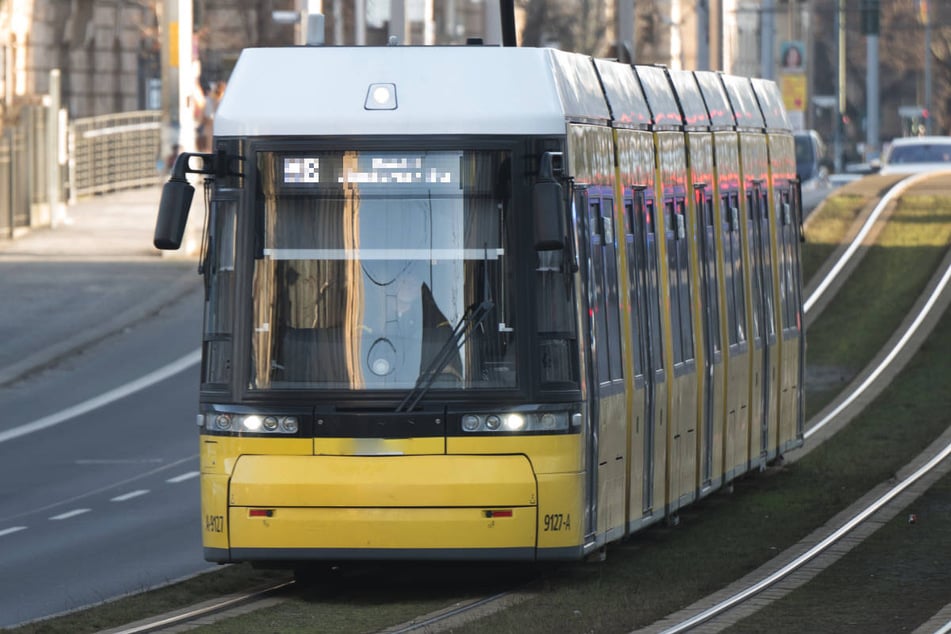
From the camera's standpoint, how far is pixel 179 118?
35406 mm

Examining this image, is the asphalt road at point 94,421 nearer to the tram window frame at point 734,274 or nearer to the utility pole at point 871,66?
the tram window frame at point 734,274

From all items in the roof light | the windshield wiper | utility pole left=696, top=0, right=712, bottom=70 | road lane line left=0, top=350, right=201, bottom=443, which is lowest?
road lane line left=0, top=350, right=201, bottom=443

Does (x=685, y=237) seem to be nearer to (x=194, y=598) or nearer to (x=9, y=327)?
(x=194, y=598)

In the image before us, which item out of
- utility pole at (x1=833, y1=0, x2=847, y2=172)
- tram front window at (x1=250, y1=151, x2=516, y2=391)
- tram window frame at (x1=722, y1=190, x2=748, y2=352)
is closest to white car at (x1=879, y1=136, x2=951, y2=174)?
utility pole at (x1=833, y1=0, x2=847, y2=172)

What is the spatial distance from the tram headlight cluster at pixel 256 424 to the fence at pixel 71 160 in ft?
87.1

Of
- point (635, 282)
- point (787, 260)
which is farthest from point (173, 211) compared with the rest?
point (787, 260)

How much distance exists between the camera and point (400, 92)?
1234 cm

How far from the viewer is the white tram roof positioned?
1224 centimetres

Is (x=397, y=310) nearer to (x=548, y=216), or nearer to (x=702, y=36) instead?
(x=548, y=216)

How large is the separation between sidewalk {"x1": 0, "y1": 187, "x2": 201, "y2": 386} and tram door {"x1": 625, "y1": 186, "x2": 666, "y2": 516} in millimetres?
13931

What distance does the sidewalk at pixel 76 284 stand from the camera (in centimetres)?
2945

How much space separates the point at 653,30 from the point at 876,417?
66777 millimetres

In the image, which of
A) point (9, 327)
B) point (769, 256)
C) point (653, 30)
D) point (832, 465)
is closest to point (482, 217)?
point (769, 256)

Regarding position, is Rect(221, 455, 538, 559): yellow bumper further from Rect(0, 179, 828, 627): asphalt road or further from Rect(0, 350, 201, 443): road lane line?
Rect(0, 350, 201, 443): road lane line
